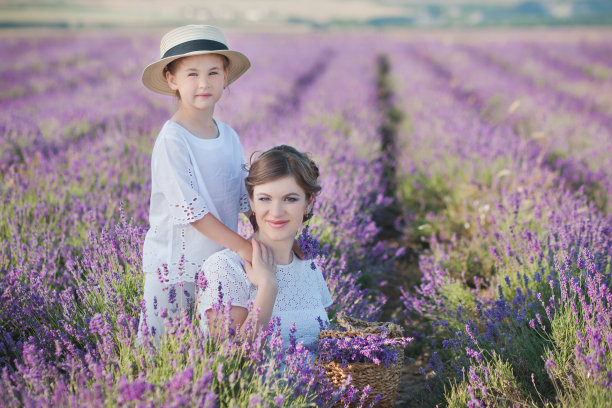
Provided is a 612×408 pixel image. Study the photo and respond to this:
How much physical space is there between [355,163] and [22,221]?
110 inches

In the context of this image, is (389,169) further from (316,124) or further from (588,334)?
(588,334)

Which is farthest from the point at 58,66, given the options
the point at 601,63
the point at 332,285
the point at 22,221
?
the point at 601,63

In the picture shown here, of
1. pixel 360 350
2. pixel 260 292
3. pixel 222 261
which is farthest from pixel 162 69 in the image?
pixel 360 350

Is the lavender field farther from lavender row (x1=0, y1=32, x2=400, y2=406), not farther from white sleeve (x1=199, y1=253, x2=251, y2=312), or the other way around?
white sleeve (x1=199, y1=253, x2=251, y2=312)

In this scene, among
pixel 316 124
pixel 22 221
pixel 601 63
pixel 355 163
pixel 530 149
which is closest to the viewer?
pixel 22 221

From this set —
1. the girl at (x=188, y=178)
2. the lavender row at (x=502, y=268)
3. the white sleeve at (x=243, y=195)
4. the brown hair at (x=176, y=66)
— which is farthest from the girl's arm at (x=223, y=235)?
the lavender row at (x=502, y=268)

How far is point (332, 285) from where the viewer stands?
8.98 ft

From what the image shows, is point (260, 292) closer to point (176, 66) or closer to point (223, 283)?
point (223, 283)

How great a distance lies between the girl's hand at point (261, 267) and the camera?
6.55ft

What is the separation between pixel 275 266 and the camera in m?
2.11

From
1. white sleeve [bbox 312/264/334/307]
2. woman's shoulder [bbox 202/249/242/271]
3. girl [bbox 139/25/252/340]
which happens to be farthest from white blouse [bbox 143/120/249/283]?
white sleeve [bbox 312/264/334/307]

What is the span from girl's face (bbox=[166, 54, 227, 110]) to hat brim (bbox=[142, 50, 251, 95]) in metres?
0.04

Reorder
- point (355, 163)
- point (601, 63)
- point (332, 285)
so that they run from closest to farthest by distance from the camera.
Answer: point (332, 285) → point (355, 163) → point (601, 63)

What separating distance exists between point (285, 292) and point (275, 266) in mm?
150
